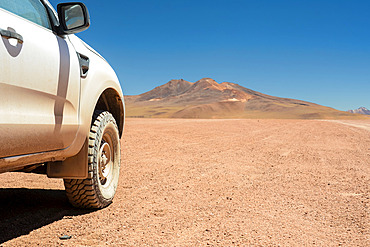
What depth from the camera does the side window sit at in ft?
7.93

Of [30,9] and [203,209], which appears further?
[203,209]

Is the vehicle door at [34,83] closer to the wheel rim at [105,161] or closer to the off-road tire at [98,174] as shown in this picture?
the off-road tire at [98,174]

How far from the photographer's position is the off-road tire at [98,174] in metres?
3.24

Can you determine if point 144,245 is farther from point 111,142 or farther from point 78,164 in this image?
point 111,142

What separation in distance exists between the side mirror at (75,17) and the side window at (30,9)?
150 millimetres

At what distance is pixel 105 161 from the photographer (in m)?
3.71

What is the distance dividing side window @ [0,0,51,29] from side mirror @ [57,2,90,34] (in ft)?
0.49

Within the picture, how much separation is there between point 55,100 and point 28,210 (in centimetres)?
147

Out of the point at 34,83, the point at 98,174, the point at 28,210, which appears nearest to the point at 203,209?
the point at 98,174

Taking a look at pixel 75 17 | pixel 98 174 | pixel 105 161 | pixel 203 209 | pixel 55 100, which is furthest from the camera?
pixel 105 161

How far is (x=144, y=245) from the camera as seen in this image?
2.58 meters

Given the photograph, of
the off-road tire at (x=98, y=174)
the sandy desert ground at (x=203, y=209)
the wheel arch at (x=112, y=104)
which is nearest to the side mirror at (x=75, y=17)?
the off-road tire at (x=98, y=174)

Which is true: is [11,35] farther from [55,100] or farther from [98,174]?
[98,174]

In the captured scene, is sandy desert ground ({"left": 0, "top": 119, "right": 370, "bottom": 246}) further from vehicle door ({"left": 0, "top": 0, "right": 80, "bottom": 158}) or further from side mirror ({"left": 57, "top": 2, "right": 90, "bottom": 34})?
side mirror ({"left": 57, "top": 2, "right": 90, "bottom": 34})
